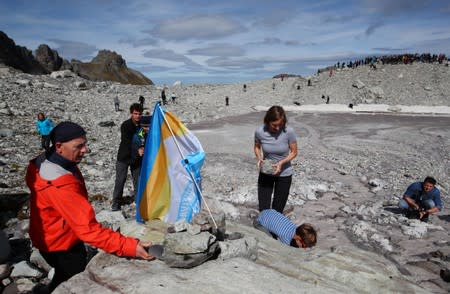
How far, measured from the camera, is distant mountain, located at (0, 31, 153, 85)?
7388cm

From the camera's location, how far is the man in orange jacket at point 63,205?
2660 millimetres

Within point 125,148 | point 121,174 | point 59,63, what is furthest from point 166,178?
point 59,63

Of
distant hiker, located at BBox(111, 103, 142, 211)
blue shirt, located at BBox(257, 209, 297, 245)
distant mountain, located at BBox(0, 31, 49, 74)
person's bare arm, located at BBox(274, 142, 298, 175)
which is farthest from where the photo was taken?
distant mountain, located at BBox(0, 31, 49, 74)

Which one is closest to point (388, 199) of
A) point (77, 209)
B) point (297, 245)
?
point (297, 245)

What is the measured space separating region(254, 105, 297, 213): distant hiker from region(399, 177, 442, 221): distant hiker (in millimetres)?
4160

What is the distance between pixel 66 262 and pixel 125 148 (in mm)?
3383

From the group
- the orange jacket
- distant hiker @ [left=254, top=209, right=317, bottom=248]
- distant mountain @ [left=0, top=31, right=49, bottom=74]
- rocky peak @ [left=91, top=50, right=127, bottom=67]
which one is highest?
rocky peak @ [left=91, top=50, right=127, bottom=67]

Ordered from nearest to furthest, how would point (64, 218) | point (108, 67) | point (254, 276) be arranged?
point (64, 218) < point (254, 276) < point (108, 67)

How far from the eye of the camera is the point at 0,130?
515 inches

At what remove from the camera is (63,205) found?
265cm

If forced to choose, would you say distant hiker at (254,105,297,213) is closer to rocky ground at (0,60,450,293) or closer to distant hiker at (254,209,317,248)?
distant hiker at (254,209,317,248)

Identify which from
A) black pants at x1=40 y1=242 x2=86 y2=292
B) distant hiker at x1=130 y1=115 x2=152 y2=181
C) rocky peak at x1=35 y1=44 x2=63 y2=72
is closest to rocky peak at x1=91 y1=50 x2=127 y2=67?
rocky peak at x1=35 y1=44 x2=63 y2=72

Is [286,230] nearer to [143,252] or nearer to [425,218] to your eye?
[143,252]

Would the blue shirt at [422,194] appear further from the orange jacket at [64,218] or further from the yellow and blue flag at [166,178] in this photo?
the orange jacket at [64,218]
